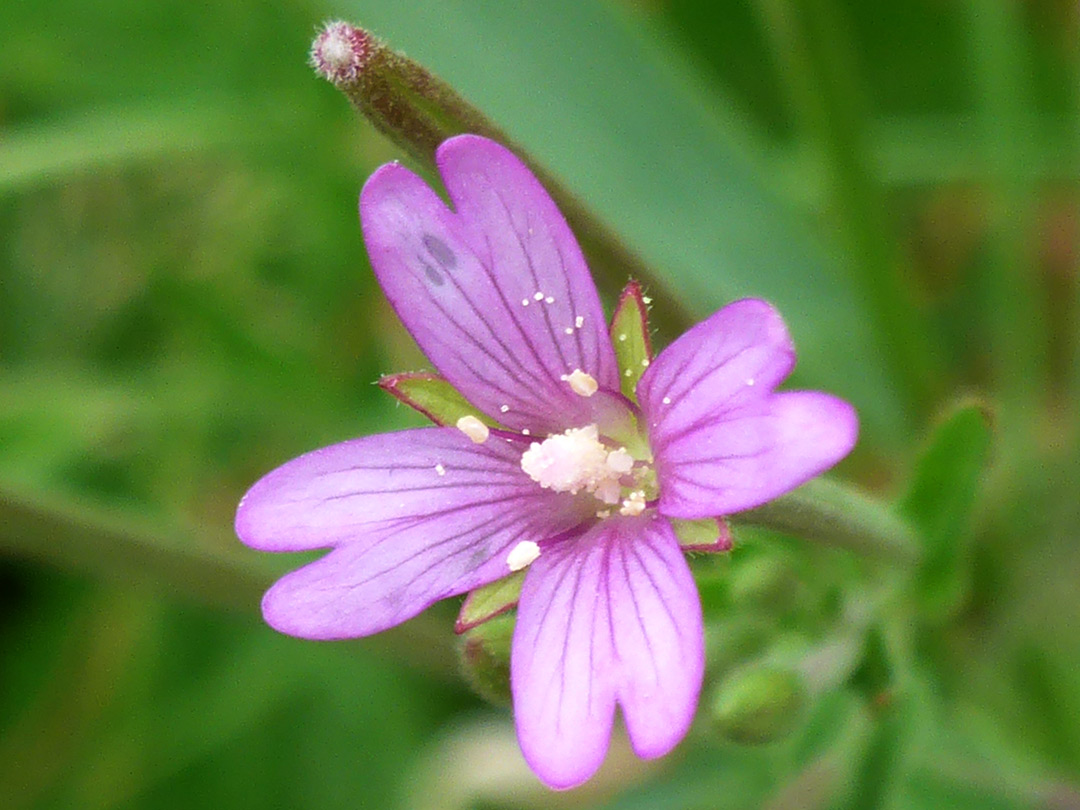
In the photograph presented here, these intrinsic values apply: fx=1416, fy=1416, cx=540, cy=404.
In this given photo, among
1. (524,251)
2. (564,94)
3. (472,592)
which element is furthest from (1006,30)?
(472,592)

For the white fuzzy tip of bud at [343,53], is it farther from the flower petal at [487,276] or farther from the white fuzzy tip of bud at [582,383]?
the white fuzzy tip of bud at [582,383]

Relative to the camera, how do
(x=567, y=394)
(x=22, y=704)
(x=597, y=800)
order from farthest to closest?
(x=22, y=704), (x=597, y=800), (x=567, y=394)

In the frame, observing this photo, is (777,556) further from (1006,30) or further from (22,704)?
(22,704)

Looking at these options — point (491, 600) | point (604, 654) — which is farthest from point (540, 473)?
point (604, 654)

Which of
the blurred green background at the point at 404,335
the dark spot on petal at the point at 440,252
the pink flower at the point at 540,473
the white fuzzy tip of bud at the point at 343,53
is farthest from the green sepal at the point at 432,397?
the blurred green background at the point at 404,335

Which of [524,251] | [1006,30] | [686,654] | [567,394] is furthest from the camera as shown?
[1006,30]

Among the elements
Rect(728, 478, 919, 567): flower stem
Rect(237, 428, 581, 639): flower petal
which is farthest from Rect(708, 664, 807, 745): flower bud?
Rect(237, 428, 581, 639): flower petal
